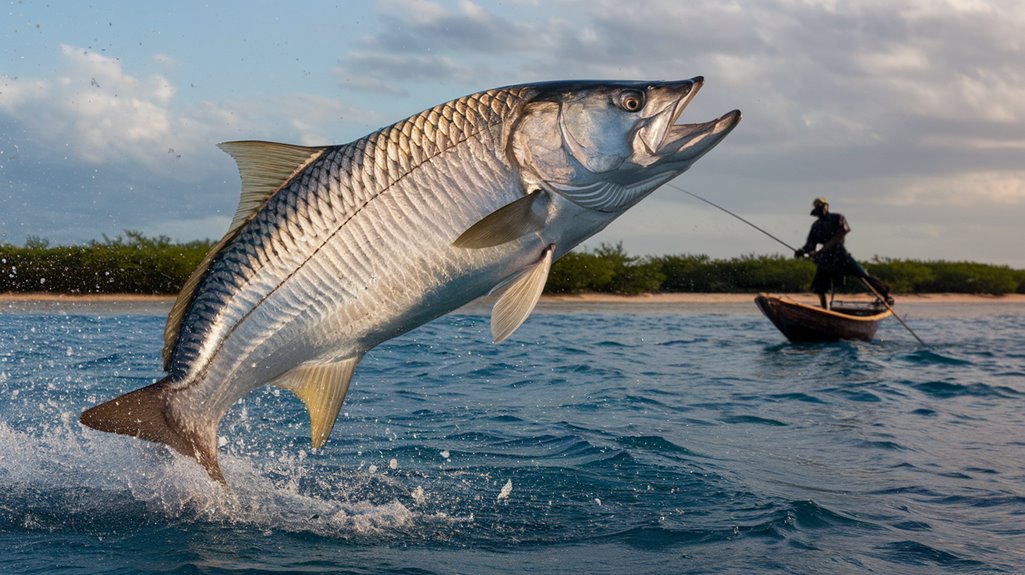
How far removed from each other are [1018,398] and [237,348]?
10.0 meters

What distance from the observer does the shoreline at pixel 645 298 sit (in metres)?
21.0

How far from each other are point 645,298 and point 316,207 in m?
24.2

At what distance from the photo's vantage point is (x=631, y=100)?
3.30 m

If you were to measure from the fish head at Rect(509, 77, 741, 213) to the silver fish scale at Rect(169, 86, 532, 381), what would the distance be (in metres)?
0.12

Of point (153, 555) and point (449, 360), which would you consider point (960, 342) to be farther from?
point (153, 555)

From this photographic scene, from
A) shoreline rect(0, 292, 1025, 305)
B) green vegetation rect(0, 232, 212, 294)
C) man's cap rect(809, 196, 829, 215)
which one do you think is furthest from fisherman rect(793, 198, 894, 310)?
green vegetation rect(0, 232, 212, 294)

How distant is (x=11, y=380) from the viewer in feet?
31.7

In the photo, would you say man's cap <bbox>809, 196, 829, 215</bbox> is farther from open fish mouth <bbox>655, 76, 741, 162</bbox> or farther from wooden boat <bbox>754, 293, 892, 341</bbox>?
open fish mouth <bbox>655, 76, 741, 162</bbox>

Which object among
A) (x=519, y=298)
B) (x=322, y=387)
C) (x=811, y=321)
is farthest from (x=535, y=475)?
(x=811, y=321)

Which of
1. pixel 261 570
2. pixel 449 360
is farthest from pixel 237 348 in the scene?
pixel 449 360

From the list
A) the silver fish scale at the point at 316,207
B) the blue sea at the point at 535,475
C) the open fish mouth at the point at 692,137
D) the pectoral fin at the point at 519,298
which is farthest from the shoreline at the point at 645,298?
the open fish mouth at the point at 692,137

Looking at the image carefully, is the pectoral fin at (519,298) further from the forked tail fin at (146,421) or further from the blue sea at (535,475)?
the blue sea at (535,475)

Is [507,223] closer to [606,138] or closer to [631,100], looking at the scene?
[606,138]

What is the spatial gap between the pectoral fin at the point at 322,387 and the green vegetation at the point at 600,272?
764 inches
